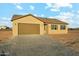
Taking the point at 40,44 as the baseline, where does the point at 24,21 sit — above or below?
above

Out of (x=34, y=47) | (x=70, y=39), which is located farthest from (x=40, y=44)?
(x=70, y=39)

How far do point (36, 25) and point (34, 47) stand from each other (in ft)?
0.73

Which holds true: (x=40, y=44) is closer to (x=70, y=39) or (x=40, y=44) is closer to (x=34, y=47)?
(x=34, y=47)

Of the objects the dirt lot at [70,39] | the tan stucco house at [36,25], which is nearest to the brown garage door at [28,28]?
the tan stucco house at [36,25]

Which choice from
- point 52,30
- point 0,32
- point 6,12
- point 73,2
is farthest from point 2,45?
point 73,2

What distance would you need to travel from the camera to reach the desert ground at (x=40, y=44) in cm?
312

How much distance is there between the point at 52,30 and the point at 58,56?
0.89ft

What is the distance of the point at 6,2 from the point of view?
3.12 metres

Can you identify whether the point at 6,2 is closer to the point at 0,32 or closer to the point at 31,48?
the point at 0,32

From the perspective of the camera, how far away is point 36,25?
10.4 feet

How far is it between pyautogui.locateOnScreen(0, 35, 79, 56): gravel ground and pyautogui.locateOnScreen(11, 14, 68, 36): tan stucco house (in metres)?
0.06

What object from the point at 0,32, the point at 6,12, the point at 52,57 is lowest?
the point at 52,57

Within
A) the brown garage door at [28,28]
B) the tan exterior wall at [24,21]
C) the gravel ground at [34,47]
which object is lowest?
the gravel ground at [34,47]

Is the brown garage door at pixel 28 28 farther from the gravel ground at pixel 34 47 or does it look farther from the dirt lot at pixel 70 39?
the dirt lot at pixel 70 39
